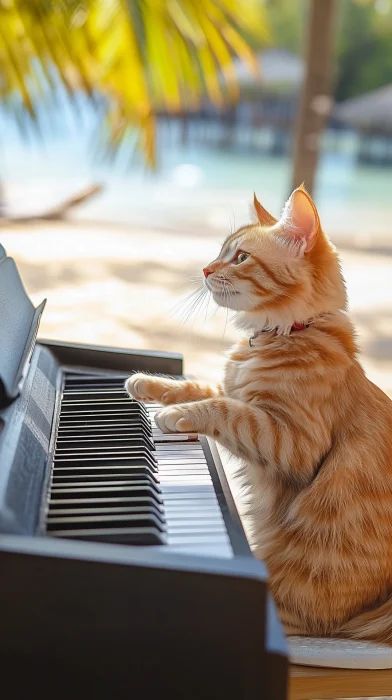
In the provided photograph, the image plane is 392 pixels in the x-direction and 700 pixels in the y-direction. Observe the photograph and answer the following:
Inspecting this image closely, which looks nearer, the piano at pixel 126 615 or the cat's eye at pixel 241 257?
the piano at pixel 126 615

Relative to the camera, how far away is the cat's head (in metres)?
1.78

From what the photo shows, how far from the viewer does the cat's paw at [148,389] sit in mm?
1808

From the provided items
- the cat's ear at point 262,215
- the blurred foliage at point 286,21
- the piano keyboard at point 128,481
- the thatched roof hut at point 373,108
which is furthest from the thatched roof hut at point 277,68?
the piano keyboard at point 128,481

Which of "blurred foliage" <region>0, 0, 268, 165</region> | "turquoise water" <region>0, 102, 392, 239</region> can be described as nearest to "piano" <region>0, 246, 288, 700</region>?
"blurred foliage" <region>0, 0, 268, 165</region>

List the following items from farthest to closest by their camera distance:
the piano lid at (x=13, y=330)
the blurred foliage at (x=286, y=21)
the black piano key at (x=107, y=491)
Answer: the blurred foliage at (x=286, y=21), the piano lid at (x=13, y=330), the black piano key at (x=107, y=491)

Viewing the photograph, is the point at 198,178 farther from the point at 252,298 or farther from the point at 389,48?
the point at 252,298

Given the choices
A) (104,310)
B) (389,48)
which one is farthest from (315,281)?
(389,48)

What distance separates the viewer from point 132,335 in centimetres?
534

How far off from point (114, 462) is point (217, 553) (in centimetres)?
35

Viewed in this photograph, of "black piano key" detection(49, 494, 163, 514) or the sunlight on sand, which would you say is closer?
"black piano key" detection(49, 494, 163, 514)

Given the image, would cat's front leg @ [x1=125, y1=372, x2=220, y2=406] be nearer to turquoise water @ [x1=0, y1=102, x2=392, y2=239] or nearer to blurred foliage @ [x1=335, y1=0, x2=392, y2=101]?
turquoise water @ [x1=0, y1=102, x2=392, y2=239]

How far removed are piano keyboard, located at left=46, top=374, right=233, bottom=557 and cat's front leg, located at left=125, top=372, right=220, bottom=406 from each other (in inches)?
2.1

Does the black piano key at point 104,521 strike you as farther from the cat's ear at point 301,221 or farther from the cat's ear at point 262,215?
the cat's ear at point 262,215

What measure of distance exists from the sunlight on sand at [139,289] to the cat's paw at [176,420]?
1.90 metres
